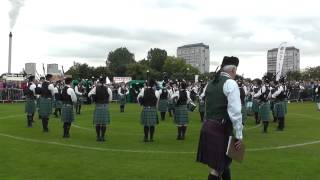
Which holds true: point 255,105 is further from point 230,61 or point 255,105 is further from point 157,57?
point 157,57

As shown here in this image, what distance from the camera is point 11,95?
112ft

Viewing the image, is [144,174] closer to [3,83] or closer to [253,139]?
[253,139]

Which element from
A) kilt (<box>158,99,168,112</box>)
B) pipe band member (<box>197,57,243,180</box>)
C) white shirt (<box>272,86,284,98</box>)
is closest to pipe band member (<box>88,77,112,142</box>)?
white shirt (<box>272,86,284,98</box>)

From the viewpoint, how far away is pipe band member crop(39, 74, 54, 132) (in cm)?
1580

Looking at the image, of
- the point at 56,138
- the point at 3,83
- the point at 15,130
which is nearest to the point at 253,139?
the point at 56,138

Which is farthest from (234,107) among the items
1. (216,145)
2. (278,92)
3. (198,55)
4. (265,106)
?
(198,55)

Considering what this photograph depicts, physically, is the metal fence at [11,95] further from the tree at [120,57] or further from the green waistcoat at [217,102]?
the tree at [120,57]

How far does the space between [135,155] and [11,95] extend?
82.7 feet

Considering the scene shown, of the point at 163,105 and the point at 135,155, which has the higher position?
the point at 163,105

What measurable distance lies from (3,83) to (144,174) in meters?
26.9

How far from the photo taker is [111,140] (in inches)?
544

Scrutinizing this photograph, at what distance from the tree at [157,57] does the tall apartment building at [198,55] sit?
19.0m

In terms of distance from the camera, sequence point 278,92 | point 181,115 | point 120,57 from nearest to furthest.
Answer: point 181,115 → point 278,92 → point 120,57

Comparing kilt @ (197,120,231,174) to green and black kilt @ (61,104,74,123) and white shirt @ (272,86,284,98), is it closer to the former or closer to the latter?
green and black kilt @ (61,104,74,123)
